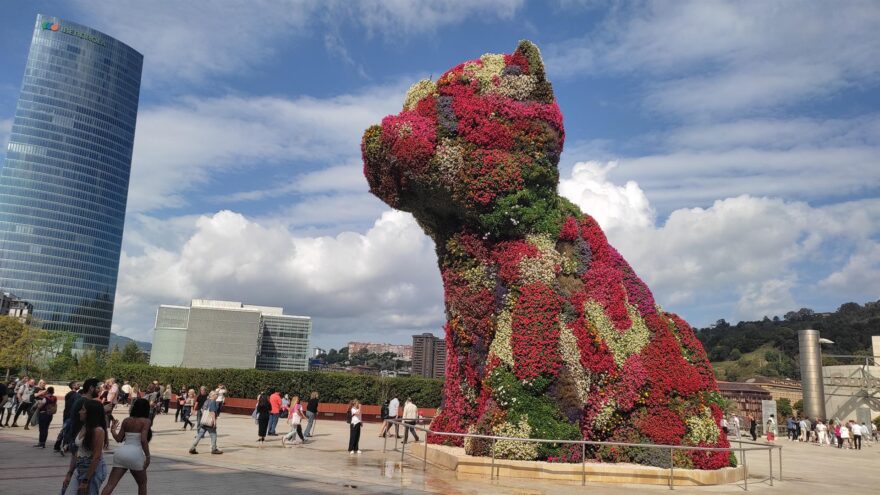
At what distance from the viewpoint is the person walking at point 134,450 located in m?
6.81

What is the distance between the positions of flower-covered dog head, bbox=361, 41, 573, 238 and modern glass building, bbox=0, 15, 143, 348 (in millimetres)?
142166

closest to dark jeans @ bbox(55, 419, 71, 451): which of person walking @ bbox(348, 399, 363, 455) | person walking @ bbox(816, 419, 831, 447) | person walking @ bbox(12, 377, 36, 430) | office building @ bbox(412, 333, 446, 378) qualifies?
person walking @ bbox(12, 377, 36, 430)

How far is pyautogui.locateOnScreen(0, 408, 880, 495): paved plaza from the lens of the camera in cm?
967

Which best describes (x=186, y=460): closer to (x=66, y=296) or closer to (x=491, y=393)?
(x=491, y=393)

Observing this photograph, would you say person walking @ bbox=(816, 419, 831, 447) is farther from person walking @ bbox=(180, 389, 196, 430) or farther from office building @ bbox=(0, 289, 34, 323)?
office building @ bbox=(0, 289, 34, 323)

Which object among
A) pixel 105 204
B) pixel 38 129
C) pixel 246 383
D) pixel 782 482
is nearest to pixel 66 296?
pixel 105 204

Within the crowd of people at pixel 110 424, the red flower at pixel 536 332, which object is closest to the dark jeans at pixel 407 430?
the crowd of people at pixel 110 424

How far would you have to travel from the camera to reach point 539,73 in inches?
539

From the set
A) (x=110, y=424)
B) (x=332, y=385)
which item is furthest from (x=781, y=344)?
(x=110, y=424)

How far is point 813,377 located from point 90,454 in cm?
4290

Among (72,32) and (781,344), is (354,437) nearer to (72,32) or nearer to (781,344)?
(781,344)

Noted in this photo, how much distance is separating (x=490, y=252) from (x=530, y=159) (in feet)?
7.32

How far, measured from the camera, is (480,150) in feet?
42.4

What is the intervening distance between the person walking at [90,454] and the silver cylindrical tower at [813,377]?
42.5 metres
